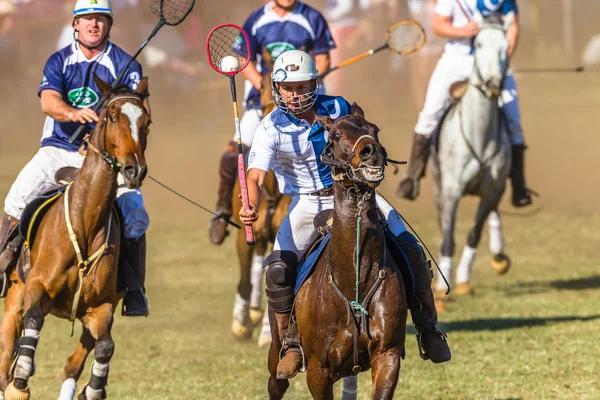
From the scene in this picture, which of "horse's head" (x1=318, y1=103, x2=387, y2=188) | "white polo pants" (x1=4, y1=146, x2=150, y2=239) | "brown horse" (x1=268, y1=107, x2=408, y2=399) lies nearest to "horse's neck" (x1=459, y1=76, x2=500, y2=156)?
"white polo pants" (x1=4, y1=146, x2=150, y2=239)

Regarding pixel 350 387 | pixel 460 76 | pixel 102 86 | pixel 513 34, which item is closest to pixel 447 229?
pixel 460 76

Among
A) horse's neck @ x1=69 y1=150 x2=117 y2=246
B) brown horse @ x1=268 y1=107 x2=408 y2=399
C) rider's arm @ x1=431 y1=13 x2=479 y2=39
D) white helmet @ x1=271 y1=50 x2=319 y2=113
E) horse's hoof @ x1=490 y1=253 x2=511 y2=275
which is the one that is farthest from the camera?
horse's hoof @ x1=490 y1=253 x2=511 y2=275

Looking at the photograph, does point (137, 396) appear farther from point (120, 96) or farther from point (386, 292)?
point (386, 292)

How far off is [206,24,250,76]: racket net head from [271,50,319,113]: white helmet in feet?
2.27

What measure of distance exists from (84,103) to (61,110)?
46 centimetres

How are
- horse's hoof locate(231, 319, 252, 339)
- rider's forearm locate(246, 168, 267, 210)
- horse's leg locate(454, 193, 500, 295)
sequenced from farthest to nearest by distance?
horse's leg locate(454, 193, 500, 295), horse's hoof locate(231, 319, 252, 339), rider's forearm locate(246, 168, 267, 210)

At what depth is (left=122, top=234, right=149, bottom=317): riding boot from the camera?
10305 millimetres

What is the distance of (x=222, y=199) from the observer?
47.9 ft

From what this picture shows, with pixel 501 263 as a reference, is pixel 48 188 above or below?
above

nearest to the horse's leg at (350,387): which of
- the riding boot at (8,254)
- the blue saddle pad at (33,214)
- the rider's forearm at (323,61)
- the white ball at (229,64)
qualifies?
the white ball at (229,64)

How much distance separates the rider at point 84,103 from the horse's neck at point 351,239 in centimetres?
284

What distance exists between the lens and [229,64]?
30.1 feet

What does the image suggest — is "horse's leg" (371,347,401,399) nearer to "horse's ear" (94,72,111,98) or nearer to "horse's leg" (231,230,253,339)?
"horse's ear" (94,72,111,98)

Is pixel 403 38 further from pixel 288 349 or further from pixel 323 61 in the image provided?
pixel 288 349
